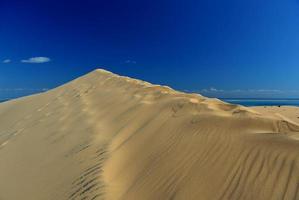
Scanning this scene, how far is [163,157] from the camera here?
4.79 meters

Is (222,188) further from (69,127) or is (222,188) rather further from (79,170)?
(69,127)

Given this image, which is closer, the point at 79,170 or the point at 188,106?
the point at 79,170

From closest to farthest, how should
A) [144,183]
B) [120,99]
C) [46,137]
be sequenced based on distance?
[144,183] → [46,137] → [120,99]

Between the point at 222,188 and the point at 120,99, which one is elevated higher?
the point at 120,99

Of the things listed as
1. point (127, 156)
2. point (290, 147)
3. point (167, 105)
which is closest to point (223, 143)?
point (290, 147)

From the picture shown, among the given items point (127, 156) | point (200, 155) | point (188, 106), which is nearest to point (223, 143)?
point (200, 155)

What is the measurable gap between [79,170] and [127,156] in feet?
2.68

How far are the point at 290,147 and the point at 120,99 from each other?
6.57m

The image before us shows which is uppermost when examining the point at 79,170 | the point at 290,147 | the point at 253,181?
the point at 290,147

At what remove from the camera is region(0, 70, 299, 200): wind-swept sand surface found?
3.66m

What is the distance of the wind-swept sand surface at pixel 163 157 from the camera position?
3.66 metres

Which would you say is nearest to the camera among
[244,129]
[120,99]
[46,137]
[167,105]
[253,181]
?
[253,181]

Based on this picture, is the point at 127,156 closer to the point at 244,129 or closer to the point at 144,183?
the point at 144,183

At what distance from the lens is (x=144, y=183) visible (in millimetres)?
4312
